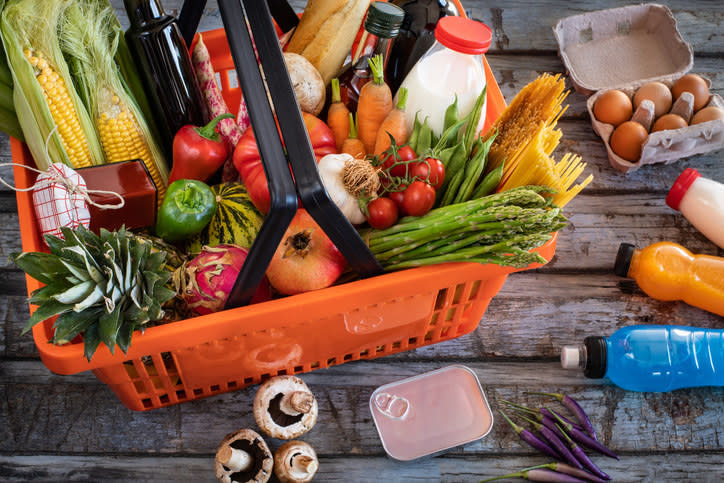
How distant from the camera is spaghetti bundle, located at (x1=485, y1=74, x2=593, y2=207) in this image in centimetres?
82

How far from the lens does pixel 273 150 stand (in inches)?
27.2

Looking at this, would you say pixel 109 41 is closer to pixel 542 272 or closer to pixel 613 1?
pixel 542 272

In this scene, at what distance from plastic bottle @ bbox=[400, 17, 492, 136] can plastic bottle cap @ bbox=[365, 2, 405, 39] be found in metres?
0.07

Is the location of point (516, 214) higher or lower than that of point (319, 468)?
higher

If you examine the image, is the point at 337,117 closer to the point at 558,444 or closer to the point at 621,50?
the point at 558,444

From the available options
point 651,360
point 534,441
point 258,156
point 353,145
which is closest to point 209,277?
point 258,156

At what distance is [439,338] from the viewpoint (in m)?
1.05

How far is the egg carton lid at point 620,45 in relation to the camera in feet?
4.54

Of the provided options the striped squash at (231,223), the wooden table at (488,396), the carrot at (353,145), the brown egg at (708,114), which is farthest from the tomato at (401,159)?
the brown egg at (708,114)

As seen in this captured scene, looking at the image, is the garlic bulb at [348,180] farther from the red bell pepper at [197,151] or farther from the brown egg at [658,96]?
the brown egg at [658,96]

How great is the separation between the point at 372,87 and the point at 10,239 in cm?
76

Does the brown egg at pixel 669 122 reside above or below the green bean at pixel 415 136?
below

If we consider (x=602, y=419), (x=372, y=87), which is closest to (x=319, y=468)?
(x=602, y=419)

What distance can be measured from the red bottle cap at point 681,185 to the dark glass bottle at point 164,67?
915 millimetres
